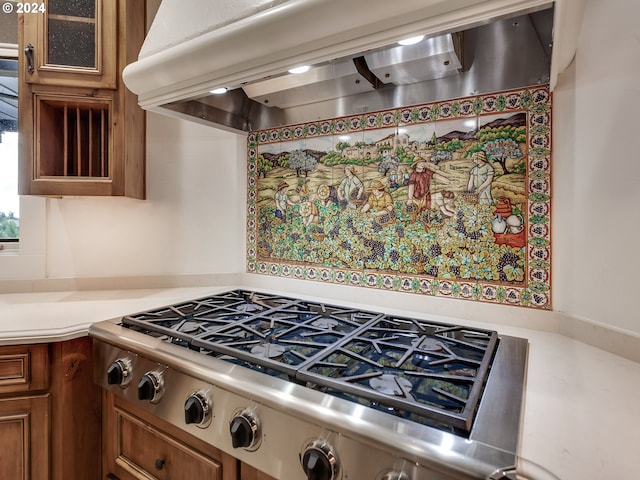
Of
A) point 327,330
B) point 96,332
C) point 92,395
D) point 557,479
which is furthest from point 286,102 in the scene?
point 557,479

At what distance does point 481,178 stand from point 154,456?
1.26 meters

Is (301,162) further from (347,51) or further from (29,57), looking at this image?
(29,57)

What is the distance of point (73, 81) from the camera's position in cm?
129

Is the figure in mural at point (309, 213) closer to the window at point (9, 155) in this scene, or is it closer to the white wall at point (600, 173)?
the white wall at point (600, 173)

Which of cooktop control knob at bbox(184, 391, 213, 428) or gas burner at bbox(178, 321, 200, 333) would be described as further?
gas burner at bbox(178, 321, 200, 333)

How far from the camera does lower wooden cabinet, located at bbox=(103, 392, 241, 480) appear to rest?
29.5 inches

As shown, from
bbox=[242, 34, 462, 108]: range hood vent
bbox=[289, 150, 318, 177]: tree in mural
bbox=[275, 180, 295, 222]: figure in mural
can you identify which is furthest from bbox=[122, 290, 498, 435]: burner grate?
bbox=[242, 34, 462, 108]: range hood vent

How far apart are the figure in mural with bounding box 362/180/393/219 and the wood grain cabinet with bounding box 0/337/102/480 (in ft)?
3.44

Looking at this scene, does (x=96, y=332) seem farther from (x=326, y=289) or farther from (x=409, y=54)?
(x=409, y=54)

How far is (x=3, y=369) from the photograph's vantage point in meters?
0.95

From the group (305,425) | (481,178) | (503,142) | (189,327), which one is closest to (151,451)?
(189,327)

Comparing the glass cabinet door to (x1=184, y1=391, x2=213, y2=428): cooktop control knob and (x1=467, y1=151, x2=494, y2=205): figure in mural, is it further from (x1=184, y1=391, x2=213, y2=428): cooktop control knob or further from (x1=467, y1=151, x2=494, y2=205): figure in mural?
(x1=467, y1=151, x2=494, y2=205): figure in mural

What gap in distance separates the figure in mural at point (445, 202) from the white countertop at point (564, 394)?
396 millimetres

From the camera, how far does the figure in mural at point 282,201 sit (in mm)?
1518
